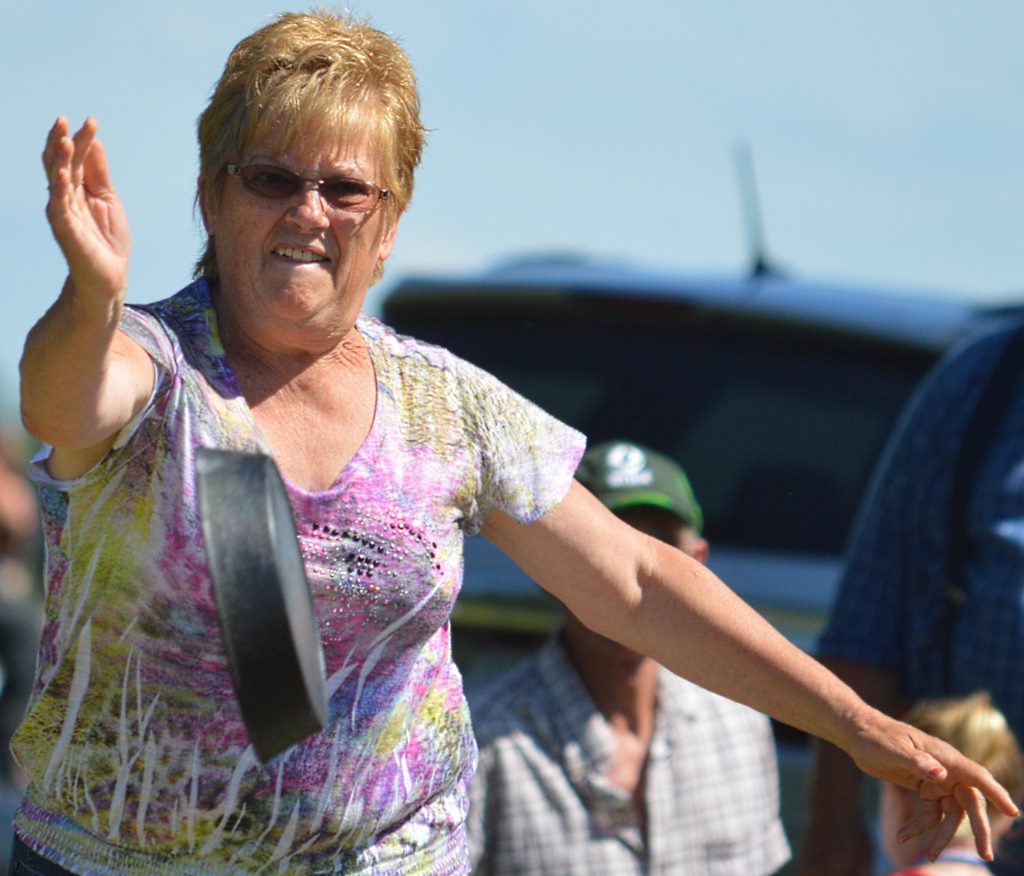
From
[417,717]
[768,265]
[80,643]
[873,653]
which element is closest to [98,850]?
[80,643]

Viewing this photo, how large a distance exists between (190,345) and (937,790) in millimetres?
1214

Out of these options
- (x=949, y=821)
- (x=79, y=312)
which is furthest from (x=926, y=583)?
(x=79, y=312)

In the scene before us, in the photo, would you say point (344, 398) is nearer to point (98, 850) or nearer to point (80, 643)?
point (80, 643)

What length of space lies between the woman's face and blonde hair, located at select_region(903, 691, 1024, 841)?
166 centimetres

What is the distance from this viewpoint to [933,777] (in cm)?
268

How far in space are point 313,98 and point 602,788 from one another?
1.93m

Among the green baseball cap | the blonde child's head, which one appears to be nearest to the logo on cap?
the green baseball cap

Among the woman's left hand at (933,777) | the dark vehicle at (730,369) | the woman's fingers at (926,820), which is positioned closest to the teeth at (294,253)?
the woman's left hand at (933,777)

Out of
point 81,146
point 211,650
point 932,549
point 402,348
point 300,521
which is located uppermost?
point 81,146

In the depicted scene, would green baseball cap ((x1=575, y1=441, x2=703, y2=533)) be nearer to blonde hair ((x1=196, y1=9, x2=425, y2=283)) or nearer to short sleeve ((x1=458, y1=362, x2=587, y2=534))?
short sleeve ((x1=458, y1=362, x2=587, y2=534))

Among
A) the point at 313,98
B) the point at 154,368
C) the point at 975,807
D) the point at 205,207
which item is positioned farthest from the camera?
the point at 975,807

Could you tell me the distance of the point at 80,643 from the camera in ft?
7.91

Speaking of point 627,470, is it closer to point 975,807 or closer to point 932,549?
point 932,549

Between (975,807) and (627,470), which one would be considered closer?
(975,807)
